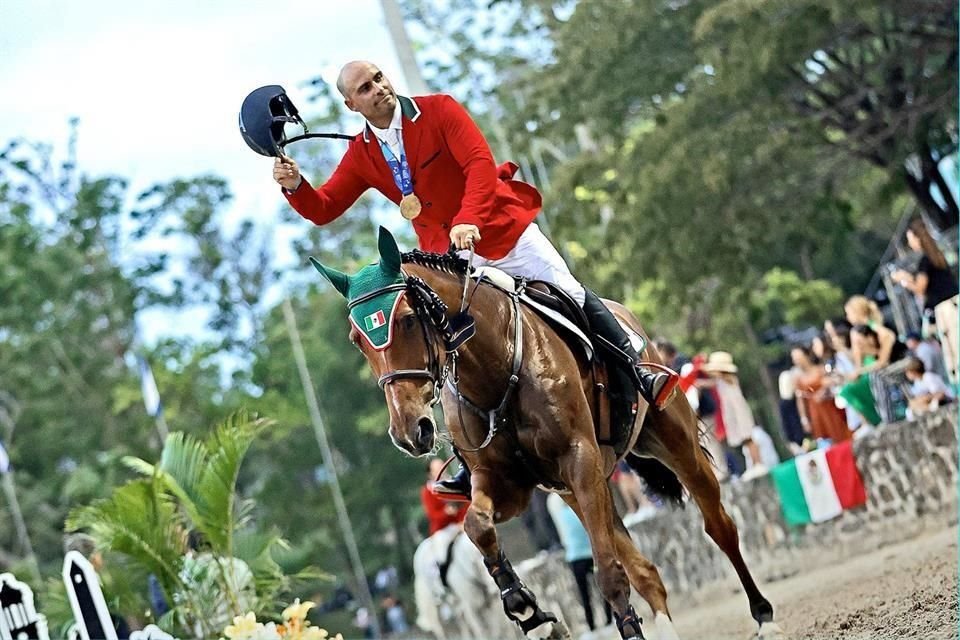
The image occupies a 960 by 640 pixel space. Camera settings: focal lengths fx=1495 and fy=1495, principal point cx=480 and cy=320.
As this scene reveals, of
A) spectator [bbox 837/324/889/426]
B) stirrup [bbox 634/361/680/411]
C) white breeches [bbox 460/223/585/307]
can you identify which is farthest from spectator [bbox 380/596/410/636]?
white breeches [bbox 460/223/585/307]

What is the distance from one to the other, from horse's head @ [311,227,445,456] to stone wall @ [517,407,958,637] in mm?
7569

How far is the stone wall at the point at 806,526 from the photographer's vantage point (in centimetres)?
1371

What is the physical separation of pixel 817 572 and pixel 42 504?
2824cm

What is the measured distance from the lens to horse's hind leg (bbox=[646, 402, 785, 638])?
26.1ft

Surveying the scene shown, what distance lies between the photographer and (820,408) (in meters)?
15.3

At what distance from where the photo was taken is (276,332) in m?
38.6

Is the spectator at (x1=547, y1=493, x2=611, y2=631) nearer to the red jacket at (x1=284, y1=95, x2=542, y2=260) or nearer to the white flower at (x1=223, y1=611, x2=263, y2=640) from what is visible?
the red jacket at (x1=284, y1=95, x2=542, y2=260)

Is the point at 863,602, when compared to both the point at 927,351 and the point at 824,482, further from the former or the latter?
the point at 927,351

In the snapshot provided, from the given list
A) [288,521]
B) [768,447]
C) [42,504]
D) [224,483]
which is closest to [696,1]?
[768,447]

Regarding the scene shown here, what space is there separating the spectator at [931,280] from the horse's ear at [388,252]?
7.74m

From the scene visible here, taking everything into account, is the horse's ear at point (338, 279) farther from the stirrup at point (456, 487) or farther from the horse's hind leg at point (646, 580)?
the horse's hind leg at point (646, 580)

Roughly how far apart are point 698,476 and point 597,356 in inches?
46.6

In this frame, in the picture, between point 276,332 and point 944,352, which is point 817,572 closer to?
point 944,352

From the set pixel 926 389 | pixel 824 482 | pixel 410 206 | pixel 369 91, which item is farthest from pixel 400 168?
pixel 926 389
